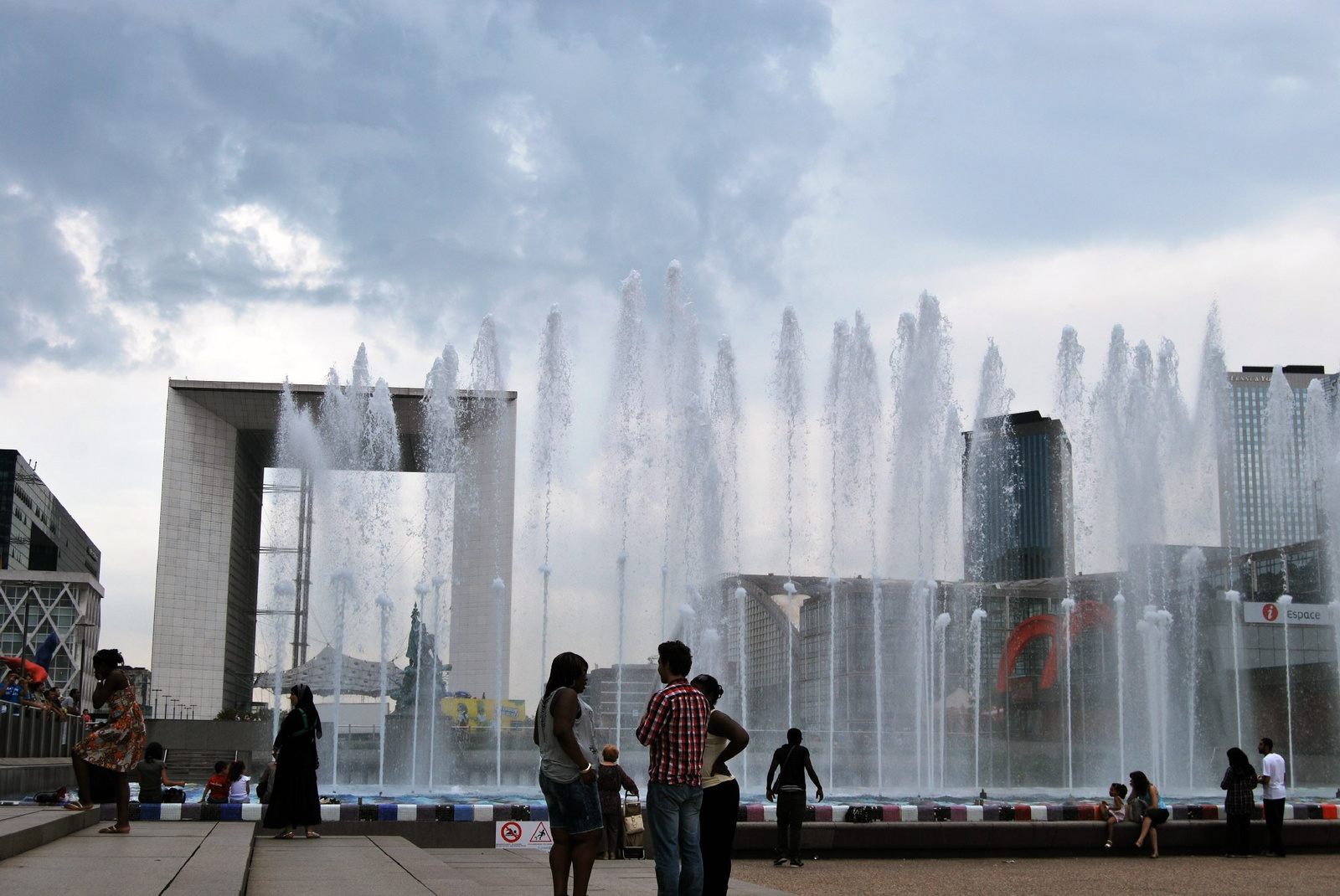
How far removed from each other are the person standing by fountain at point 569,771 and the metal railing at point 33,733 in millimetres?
14906

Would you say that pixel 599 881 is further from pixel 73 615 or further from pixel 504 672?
pixel 73 615

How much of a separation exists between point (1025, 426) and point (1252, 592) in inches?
3346

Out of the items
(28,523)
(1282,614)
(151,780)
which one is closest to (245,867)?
(151,780)

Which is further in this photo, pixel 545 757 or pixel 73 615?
pixel 73 615

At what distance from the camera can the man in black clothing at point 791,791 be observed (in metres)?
11.6

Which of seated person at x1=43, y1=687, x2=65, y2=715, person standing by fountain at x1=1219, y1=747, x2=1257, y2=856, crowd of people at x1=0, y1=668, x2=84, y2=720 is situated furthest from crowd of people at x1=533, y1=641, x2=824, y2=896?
seated person at x1=43, y1=687, x2=65, y2=715

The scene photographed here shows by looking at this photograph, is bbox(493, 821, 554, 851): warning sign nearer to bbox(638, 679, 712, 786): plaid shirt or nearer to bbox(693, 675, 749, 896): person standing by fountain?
bbox(693, 675, 749, 896): person standing by fountain

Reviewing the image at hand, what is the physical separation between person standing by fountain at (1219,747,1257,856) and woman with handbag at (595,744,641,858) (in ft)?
21.1

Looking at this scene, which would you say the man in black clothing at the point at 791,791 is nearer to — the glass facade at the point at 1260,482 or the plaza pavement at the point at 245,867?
the plaza pavement at the point at 245,867

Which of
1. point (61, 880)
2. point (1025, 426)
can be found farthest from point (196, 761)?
point (1025, 426)

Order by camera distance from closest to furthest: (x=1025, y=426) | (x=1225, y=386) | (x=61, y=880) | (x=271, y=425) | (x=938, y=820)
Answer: (x=61, y=880) < (x=938, y=820) < (x=1225, y=386) < (x=271, y=425) < (x=1025, y=426)

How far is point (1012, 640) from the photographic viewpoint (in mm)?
66562

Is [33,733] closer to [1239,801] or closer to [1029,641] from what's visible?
[1239,801]

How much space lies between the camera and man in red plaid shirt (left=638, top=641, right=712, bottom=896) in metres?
6.62
